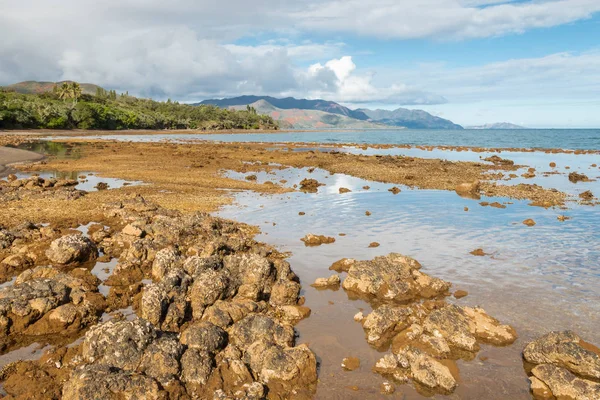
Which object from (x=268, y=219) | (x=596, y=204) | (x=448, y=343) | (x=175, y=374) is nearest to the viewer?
(x=175, y=374)

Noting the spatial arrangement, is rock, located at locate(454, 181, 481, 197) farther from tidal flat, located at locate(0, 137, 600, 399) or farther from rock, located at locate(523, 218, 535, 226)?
rock, located at locate(523, 218, 535, 226)

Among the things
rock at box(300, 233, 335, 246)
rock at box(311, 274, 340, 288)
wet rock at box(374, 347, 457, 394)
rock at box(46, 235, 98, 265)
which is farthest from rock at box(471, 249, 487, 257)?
rock at box(46, 235, 98, 265)

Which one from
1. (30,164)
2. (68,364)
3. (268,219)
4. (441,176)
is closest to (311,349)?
(68,364)

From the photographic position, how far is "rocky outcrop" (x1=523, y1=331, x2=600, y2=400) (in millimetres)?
9141

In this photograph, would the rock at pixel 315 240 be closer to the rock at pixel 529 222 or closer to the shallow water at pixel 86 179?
the rock at pixel 529 222

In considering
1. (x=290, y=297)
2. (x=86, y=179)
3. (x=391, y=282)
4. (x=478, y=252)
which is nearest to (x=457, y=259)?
(x=478, y=252)

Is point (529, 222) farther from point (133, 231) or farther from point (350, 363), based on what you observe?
point (133, 231)

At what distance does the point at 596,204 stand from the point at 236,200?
92.0 feet

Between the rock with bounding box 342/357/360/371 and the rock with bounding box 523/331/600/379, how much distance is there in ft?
15.4

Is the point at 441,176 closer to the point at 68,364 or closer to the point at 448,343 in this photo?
the point at 448,343

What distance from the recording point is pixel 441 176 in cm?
4488

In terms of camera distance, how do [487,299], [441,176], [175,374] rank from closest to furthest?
1. [175,374]
2. [487,299]
3. [441,176]

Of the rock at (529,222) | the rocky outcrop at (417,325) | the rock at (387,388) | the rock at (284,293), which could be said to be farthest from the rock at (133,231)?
the rock at (529,222)

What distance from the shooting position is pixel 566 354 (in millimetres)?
10148
